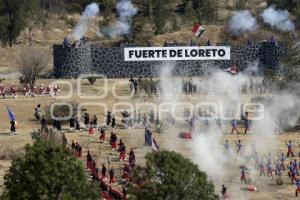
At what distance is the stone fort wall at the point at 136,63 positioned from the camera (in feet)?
173

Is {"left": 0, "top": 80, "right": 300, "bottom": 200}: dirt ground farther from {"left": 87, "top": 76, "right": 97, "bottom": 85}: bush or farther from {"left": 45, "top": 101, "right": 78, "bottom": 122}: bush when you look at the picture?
{"left": 87, "top": 76, "right": 97, "bottom": 85}: bush

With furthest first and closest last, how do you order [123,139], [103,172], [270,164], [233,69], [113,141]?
[233,69] < [123,139] < [113,141] < [270,164] < [103,172]

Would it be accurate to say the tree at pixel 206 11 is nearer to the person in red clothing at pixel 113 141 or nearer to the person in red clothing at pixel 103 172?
the person in red clothing at pixel 113 141

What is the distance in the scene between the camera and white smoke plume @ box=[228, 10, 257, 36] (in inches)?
2557

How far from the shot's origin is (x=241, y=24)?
65688mm

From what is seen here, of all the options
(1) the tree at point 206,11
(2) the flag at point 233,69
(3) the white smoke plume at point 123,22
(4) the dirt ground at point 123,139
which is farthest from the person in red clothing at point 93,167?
(1) the tree at point 206,11

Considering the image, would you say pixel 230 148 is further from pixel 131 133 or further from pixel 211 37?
pixel 211 37

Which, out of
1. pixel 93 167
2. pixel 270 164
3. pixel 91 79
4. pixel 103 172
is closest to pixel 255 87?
pixel 91 79

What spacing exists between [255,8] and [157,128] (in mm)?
46575

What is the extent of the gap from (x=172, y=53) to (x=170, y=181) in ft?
119

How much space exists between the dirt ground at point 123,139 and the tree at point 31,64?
334 centimetres

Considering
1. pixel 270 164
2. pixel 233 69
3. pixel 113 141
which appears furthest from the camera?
pixel 233 69

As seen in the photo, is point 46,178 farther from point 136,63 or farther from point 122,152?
point 136,63

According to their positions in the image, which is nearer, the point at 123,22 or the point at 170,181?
the point at 170,181
